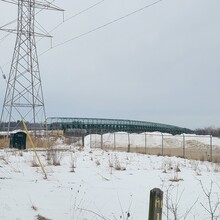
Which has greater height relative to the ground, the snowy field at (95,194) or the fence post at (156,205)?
the fence post at (156,205)

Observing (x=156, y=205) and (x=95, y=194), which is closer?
(x=156, y=205)

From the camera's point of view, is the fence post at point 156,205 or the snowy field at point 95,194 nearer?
the fence post at point 156,205

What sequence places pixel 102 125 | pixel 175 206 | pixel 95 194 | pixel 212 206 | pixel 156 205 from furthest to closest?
pixel 102 125 → pixel 95 194 → pixel 212 206 → pixel 175 206 → pixel 156 205

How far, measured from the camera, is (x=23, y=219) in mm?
6680

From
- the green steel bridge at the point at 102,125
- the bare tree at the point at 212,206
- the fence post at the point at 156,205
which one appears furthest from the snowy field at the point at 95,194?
the green steel bridge at the point at 102,125

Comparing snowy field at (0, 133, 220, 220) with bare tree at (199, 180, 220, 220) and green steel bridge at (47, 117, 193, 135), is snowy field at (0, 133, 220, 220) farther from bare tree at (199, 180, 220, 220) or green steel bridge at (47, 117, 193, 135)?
green steel bridge at (47, 117, 193, 135)

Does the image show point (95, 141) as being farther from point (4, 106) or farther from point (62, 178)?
point (62, 178)

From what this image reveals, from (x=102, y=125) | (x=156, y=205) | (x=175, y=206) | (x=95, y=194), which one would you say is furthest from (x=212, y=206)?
(x=102, y=125)

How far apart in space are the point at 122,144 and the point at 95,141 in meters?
6.37

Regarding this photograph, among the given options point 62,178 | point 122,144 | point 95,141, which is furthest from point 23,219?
point 122,144

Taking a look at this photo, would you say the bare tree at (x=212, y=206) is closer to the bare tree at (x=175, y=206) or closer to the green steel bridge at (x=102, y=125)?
the bare tree at (x=175, y=206)

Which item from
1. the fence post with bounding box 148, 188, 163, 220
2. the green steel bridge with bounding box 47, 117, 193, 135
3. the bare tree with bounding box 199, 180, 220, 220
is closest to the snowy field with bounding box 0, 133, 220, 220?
the bare tree with bounding box 199, 180, 220, 220

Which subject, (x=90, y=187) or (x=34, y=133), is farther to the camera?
(x=34, y=133)

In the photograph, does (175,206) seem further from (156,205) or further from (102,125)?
(102,125)
